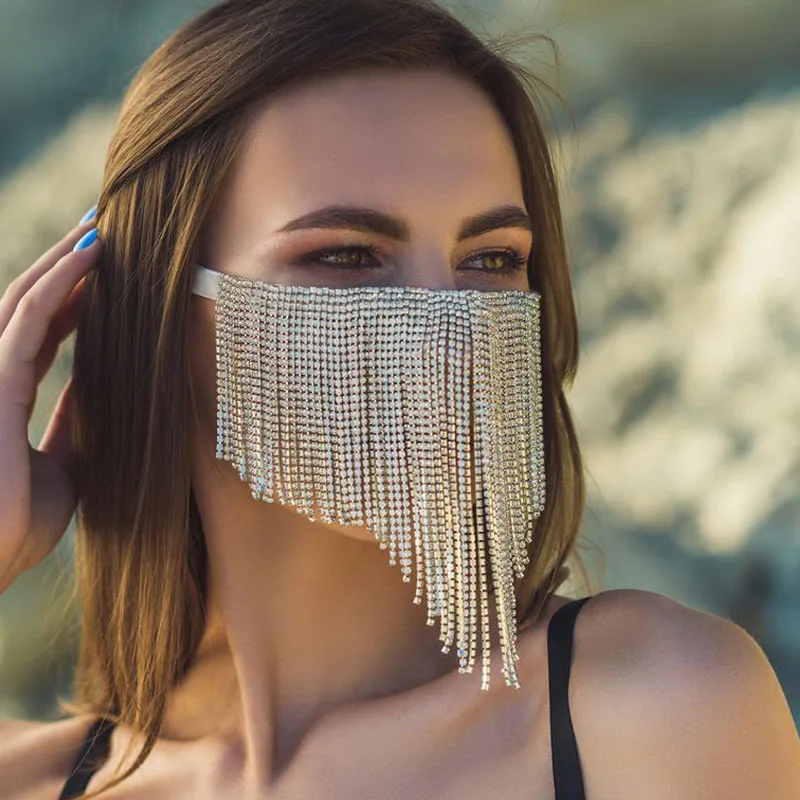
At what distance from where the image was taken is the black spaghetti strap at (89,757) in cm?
226

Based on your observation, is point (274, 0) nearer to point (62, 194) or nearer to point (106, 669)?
point (106, 669)

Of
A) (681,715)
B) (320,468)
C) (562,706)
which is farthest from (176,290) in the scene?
(681,715)

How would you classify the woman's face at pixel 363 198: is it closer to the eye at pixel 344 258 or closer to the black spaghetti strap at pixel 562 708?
the eye at pixel 344 258

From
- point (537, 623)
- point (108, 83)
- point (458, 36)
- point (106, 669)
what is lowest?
point (106, 669)

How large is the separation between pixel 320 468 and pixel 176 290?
40 cm

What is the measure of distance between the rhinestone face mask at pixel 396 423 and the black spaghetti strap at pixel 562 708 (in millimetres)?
103

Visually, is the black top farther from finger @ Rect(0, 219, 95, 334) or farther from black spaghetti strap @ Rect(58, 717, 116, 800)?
finger @ Rect(0, 219, 95, 334)

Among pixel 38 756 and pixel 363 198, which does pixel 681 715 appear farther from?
pixel 38 756

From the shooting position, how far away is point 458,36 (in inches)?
84.4

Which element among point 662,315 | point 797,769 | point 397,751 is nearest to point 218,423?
point 397,751

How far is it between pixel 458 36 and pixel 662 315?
4.31 ft

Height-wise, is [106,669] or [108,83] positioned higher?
[108,83]

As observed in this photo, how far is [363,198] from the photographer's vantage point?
189 centimetres

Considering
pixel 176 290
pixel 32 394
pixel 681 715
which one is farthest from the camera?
pixel 32 394
